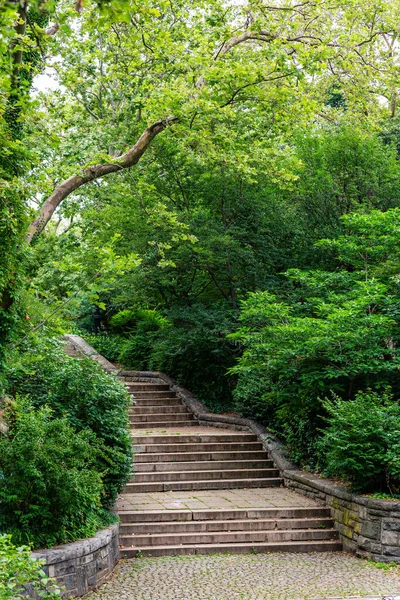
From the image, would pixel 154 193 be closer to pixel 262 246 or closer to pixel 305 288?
pixel 262 246

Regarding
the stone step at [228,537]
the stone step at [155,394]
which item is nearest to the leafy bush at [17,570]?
the stone step at [228,537]

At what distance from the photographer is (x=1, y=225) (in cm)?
670

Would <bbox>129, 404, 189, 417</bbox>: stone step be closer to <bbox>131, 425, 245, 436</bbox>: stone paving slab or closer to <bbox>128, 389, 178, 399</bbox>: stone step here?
<bbox>128, 389, 178, 399</bbox>: stone step

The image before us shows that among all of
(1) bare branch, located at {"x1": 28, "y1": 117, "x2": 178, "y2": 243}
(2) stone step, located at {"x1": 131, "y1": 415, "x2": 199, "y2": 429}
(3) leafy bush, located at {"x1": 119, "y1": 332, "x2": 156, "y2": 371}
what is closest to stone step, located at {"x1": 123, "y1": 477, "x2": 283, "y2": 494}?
(2) stone step, located at {"x1": 131, "y1": 415, "x2": 199, "y2": 429}

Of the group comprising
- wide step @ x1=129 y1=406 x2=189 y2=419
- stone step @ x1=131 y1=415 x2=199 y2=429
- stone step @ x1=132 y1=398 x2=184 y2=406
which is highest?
stone step @ x1=132 y1=398 x2=184 y2=406

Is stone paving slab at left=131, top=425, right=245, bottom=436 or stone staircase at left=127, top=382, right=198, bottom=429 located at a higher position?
stone staircase at left=127, top=382, right=198, bottom=429

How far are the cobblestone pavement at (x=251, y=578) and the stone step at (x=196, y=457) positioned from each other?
3.71 meters

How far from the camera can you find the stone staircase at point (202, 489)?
9031mm

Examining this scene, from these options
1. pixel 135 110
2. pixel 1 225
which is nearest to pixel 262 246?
pixel 135 110

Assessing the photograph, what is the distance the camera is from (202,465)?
39.7 feet

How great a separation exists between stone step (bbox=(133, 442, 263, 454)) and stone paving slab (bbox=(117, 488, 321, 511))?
164 cm

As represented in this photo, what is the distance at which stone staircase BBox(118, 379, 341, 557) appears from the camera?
903 cm

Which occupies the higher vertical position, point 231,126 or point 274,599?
point 231,126

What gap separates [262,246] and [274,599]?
31.9 ft
